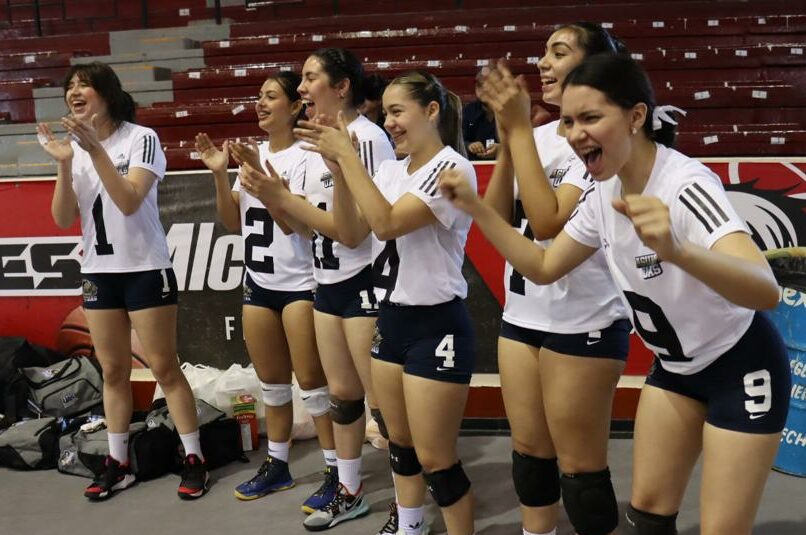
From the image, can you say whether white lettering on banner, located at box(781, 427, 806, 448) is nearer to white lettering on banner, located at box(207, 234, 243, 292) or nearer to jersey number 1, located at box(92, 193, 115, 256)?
white lettering on banner, located at box(207, 234, 243, 292)

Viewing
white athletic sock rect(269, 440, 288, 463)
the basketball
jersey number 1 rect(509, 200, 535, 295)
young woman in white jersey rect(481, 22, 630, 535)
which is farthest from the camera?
the basketball

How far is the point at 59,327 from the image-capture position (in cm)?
521

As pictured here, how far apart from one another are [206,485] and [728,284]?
2.93 metres

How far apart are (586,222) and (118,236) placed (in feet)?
7.59

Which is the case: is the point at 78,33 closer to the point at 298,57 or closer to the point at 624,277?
the point at 298,57

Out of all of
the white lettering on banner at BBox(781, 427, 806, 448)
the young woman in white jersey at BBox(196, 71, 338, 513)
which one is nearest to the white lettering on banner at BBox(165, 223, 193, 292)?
the young woman in white jersey at BBox(196, 71, 338, 513)

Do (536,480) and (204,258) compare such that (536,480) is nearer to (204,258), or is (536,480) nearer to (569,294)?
(569,294)

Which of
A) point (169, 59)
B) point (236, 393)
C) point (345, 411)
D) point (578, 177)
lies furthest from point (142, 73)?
point (578, 177)

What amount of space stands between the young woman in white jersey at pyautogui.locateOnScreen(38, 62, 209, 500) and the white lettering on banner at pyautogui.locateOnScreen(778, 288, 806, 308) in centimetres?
275

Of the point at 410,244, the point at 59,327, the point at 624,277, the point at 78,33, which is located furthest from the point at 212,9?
the point at 624,277

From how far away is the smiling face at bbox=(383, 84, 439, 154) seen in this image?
2.83 metres

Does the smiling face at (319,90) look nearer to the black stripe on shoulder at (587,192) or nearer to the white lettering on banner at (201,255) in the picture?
the black stripe on shoulder at (587,192)

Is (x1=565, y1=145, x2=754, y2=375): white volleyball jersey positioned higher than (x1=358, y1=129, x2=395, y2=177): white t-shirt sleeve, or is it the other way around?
(x1=358, y1=129, x2=395, y2=177): white t-shirt sleeve

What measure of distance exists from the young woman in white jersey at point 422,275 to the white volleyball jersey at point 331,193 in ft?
1.36
